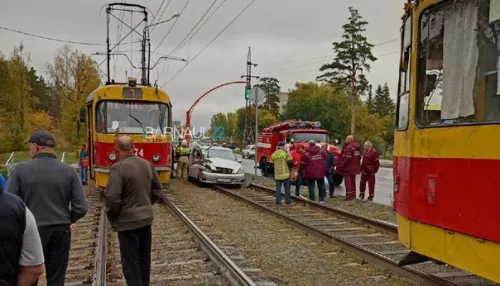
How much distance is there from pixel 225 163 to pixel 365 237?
1174 centimetres

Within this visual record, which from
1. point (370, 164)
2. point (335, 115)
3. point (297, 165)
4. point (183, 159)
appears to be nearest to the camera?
point (370, 164)

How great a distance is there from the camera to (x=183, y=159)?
25609 mm

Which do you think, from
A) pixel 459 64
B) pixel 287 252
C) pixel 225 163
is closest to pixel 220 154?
pixel 225 163

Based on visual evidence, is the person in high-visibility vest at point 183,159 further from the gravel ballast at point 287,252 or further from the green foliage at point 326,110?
the green foliage at point 326,110

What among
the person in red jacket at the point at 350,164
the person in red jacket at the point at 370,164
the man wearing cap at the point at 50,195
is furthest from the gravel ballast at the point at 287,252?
the person in red jacket at the point at 370,164

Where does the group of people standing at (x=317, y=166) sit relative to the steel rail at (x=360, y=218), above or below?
above

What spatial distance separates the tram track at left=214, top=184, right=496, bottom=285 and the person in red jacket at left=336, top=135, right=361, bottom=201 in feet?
5.16

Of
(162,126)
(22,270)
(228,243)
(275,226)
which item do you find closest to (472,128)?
(22,270)

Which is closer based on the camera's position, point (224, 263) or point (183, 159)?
point (224, 263)

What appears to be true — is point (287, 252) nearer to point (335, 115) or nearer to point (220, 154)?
point (220, 154)

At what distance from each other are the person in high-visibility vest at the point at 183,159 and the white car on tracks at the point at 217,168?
1793 millimetres

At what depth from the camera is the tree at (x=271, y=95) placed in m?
114

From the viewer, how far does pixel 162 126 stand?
17469 millimetres

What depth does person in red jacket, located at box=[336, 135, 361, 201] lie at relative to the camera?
16.7m
